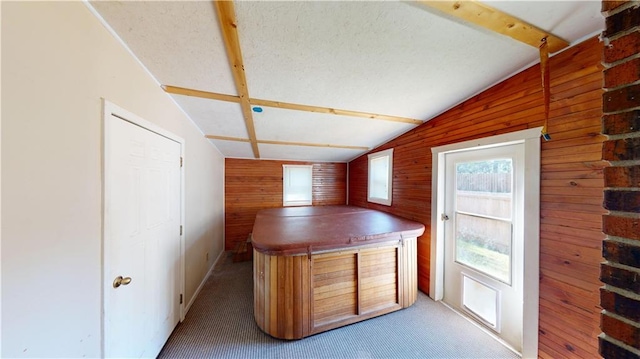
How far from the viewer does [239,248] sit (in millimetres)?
3670

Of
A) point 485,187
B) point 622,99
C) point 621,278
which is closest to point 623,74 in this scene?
point 622,99

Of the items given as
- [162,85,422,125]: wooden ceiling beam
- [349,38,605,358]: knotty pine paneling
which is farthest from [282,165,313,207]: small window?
[349,38,605,358]: knotty pine paneling

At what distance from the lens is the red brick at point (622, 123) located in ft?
2.34

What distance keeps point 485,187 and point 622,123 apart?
4.47ft

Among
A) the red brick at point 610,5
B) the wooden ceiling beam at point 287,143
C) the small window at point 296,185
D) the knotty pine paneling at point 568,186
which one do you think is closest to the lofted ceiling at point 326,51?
the knotty pine paneling at point 568,186

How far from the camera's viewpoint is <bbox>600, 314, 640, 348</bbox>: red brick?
0.70 m

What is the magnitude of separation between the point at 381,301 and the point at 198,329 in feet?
6.09

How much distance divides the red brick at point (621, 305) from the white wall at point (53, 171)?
2.18m

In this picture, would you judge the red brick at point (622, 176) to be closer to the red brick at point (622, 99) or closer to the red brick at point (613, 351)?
the red brick at point (622, 99)

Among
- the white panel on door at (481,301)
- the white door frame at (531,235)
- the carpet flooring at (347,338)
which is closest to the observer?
the white door frame at (531,235)

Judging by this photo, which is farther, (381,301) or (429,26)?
(381,301)

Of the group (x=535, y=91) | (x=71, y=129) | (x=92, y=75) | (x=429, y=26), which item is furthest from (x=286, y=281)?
(x=535, y=91)

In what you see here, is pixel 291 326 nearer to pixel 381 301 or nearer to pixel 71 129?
pixel 381 301

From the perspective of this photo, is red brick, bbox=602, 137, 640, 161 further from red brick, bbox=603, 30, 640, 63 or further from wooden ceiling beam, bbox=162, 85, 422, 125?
wooden ceiling beam, bbox=162, 85, 422, 125
